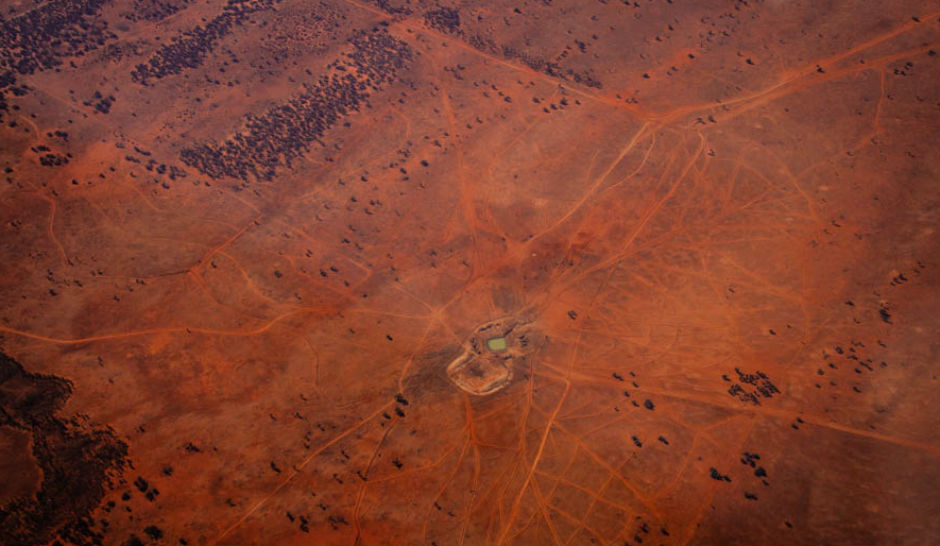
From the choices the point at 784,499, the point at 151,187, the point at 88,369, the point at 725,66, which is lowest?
the point at 88,369

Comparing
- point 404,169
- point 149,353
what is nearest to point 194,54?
point 404,169

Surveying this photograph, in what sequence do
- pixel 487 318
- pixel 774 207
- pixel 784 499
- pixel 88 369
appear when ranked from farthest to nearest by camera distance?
pixel 774 207
pixel 487 318
pixel 88 369
pixel 784 499

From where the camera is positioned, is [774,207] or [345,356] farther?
[774,207]

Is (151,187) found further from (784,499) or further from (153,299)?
(784,499)

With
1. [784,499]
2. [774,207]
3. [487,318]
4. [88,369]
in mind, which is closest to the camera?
[784,499]

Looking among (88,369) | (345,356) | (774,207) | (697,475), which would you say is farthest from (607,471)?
(88,369)

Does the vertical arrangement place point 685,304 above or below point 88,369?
above

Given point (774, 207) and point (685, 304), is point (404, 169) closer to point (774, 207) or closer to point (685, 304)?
point (685, 304)
